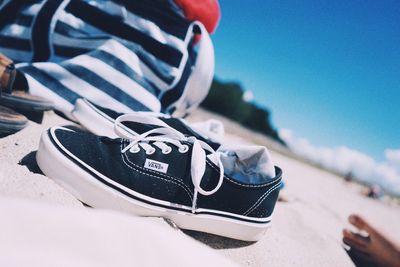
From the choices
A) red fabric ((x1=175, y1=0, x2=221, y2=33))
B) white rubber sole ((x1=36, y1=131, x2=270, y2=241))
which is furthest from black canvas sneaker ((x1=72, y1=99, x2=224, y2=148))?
red fabric ((x1=175, y1=0, x2=221, y2=33))

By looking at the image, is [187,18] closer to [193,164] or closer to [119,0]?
[119,0]

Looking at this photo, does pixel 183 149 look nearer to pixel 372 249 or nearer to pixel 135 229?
pixel 135 229

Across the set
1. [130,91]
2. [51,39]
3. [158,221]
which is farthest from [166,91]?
[158,221]

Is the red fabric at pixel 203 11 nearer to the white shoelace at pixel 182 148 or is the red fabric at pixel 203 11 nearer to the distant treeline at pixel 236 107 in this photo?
the white shoelace at pixel 182 148

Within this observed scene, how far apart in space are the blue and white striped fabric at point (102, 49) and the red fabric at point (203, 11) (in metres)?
0.09

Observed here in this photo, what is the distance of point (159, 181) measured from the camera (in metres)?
1.10

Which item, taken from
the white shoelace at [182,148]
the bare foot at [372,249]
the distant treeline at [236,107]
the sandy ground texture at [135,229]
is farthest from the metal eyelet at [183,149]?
the distant treeline at [236,107]

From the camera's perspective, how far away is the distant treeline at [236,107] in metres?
40.2

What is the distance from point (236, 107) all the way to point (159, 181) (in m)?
41.2

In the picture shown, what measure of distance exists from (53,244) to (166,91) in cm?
163

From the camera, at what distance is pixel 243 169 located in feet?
4.37

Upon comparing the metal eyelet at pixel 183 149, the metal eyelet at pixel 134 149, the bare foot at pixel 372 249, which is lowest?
the bare foot at pixel 372 249

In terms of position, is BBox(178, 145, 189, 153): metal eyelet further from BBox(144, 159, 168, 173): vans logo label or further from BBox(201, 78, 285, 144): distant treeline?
BBox(201, 78, 285, 144): distant treeline

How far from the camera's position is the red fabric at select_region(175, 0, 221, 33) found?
2.15 m
